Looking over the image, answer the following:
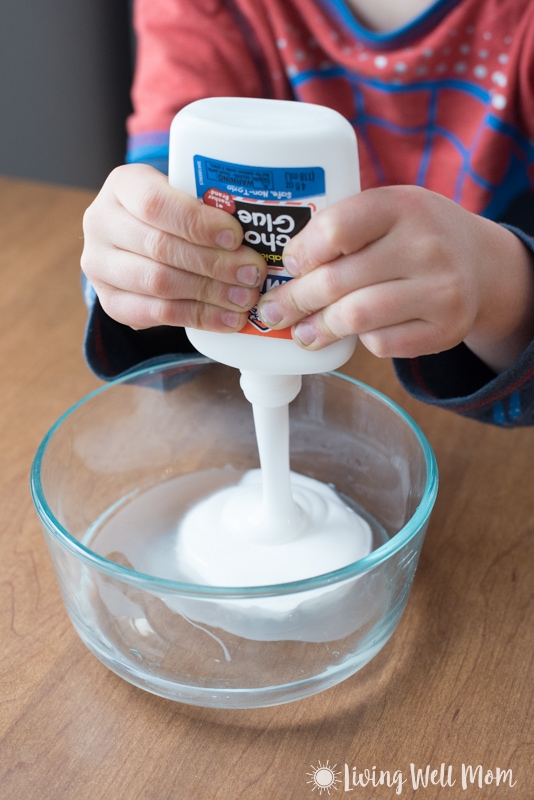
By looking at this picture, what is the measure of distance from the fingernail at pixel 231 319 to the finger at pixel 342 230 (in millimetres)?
38

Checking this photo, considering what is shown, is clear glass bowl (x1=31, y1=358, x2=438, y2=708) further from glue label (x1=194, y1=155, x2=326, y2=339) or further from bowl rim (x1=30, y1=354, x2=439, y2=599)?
glue label (x1=194, y1=155, x2=326, y2=339)

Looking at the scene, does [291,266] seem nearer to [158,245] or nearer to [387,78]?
[158,245]

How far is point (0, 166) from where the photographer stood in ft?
5.00

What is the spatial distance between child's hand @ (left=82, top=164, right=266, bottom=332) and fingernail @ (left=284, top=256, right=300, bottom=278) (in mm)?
14

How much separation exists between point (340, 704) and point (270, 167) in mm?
281

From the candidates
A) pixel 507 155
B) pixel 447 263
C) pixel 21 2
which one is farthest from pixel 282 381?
pixel 21 2

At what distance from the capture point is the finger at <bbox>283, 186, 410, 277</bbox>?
391 mm

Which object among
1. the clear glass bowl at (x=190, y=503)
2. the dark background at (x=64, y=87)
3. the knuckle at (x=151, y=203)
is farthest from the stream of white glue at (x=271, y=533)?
the dark background at (x=64, y=87)

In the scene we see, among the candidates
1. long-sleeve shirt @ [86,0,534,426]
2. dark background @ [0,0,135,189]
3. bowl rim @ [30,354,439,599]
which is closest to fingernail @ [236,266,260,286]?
bowl rim @ [30,354,439,599]

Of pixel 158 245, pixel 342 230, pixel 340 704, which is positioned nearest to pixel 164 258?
pixel 158 245

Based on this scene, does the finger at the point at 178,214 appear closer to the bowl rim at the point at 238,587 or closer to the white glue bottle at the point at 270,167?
the white glue bottle at the point at 270,167

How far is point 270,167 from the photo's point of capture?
0.37 m

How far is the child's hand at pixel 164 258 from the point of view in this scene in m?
0.41

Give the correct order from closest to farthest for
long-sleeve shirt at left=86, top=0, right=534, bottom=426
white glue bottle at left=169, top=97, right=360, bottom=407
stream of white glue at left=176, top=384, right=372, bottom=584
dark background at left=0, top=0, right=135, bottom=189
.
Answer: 1. white glue bottle at left=169, top=97, right=360, bottom=407
2. stream of white glue at left=176, top=384, right=372, bottom=584
3. long-sleeve shirt at left=86, top=0, right=534, bottom=426
4. dark background at left=0, top=0, right=135, bottom=189
